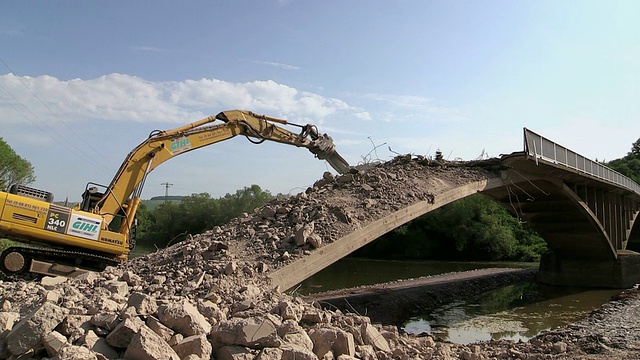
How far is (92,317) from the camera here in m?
4.34

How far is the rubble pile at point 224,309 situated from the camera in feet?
13.2

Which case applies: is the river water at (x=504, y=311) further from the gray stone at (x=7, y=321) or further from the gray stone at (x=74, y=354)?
the gray stone at (x=74, y=354)

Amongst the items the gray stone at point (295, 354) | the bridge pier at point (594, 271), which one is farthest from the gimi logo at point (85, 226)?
the bridge pier at point (594, 271)

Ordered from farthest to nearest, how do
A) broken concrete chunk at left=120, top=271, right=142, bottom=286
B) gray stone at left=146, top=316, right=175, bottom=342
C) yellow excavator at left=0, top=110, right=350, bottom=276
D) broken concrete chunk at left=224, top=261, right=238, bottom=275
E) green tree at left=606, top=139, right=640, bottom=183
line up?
green tree at left=606, top=139, right=640, bottom=183 < yellow excavator at left=0, top=110, right=350, bottom=276 < broken concrete chunk at left=224, top=261, right=238, bottom=275 < broken concrete chunk at left=120, top=271, right=142, bottom=286 < gray stone at left=146, top=316, right=175, bottom=342

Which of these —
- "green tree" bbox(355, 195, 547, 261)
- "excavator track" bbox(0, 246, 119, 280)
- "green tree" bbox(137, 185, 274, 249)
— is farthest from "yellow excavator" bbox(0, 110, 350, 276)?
"green tree" bbox(137, 185, 274, 249)

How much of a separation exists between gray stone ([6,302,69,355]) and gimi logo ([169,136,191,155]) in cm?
842

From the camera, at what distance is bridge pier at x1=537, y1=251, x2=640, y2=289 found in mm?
22156

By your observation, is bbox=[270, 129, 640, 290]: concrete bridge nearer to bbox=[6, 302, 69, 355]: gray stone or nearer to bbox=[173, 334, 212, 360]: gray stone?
bbox=[173, 334, 212, 360]: gray stone

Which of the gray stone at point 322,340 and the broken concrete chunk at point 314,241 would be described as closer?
the gray stone at point 322,340

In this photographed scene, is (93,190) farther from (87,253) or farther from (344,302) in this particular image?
(344,302)

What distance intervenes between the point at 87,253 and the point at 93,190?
1.54 metres

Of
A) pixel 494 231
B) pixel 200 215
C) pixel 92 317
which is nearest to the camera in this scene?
pixel 92 317

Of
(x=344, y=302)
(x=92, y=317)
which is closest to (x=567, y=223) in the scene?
(x=344, y=302)

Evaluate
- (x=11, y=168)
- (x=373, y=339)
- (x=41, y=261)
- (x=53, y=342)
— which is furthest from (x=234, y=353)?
(x=11, y=168)
